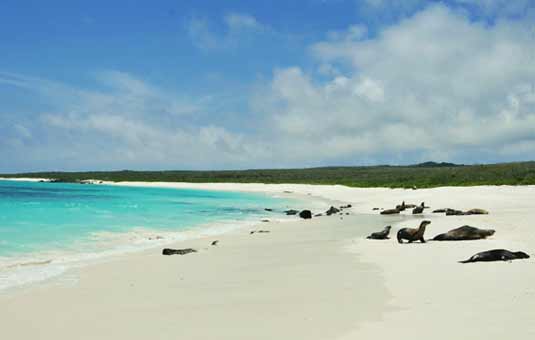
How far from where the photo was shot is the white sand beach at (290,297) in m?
7.16

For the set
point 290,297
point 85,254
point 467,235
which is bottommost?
point 85,254

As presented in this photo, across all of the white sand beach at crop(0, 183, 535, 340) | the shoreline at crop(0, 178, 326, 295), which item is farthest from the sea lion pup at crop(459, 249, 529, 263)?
the shoreline at crop(0, 178, 326, 295)

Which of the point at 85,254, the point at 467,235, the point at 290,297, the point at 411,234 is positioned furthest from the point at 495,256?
the point at 85,254

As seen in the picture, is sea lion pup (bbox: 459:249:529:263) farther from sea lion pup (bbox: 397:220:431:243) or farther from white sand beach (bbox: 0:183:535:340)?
sea lion pup (bbox: 397:220:431:243)

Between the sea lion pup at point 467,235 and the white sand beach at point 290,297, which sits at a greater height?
the sea lion pup at point 467,235

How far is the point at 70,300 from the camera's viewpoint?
9.57 m

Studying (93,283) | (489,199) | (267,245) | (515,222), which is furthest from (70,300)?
(489,199)

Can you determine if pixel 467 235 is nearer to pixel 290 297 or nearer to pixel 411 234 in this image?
pixel 411 234

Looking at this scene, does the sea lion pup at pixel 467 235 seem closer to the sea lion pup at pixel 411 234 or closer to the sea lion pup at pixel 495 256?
the sea lion pup at pixel 411 234

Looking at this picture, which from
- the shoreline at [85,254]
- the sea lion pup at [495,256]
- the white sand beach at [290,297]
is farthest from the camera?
the shoreline at [85,254]

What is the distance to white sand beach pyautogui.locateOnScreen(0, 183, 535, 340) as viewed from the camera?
282 inches

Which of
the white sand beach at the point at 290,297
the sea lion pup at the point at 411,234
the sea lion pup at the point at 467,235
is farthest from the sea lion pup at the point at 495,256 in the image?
the sea lion pup at the point at 467,235

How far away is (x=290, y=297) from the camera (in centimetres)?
934

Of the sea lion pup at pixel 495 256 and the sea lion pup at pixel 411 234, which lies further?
the sea lion pup at pixel 411 234
